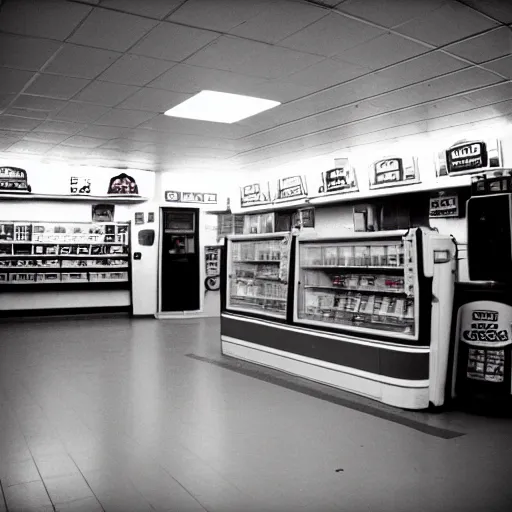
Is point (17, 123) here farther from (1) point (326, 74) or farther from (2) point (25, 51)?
(1) point (326, 74)

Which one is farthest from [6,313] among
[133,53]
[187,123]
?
[133,53]

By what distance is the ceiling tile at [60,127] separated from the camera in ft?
25.9

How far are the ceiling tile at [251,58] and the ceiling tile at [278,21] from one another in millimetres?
171

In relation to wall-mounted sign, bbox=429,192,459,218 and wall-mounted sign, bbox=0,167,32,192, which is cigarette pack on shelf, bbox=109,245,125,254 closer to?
wall-mounted sign, bbox=0,167,32,192

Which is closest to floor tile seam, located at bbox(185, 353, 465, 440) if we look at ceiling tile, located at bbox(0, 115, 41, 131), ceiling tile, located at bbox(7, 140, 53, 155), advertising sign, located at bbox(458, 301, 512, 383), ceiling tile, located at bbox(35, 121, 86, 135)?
advertising sign, located at bbox(458, 301, 512, 383)

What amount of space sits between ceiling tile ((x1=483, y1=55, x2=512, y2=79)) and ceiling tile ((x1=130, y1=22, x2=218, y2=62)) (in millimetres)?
2883

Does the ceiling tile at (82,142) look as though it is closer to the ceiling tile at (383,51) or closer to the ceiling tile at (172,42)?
the ceiling tile at (172,42)

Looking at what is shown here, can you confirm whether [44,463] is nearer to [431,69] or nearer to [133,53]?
[133,53]

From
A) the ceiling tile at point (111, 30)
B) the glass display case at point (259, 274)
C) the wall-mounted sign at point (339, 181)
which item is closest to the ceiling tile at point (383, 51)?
the ceiling tile at point (111, 30)

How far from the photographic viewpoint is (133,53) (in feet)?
16.8

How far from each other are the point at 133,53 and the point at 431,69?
3063 millimetres

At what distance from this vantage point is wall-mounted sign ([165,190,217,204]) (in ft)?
40.5

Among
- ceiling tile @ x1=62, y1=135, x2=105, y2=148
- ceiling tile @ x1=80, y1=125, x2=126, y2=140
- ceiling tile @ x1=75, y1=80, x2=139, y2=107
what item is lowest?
ceiling tile @ x1=75, y1=80, x2=139, y2=107

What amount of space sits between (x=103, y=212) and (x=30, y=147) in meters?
2.73
